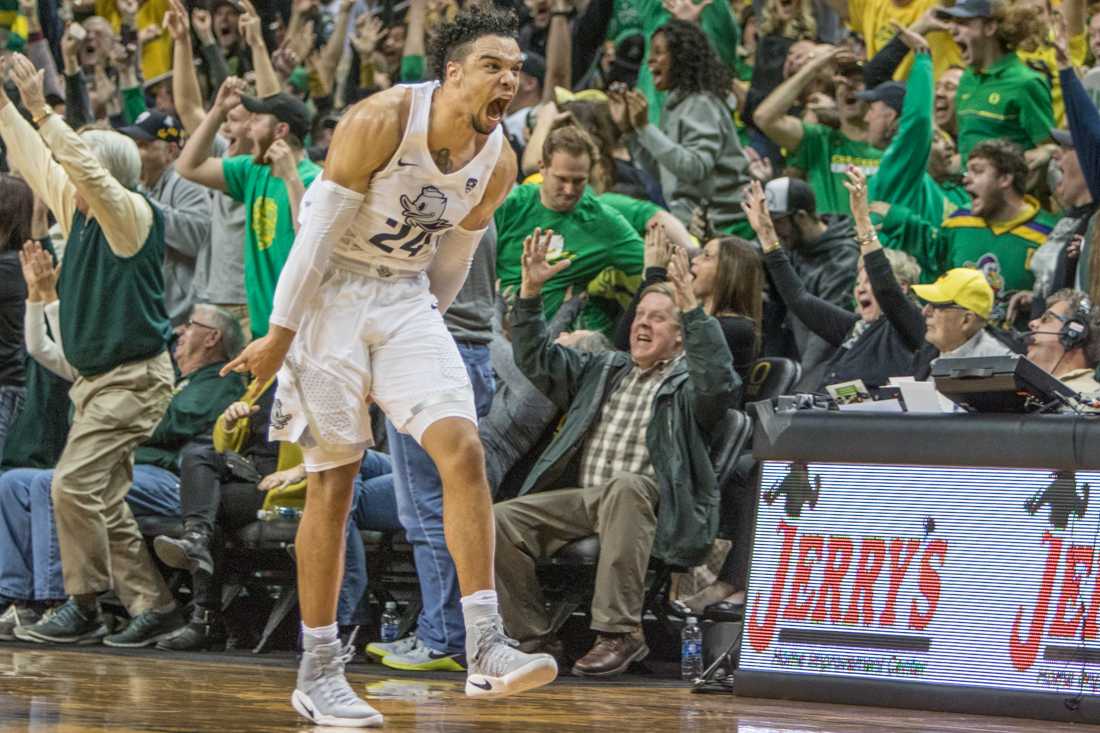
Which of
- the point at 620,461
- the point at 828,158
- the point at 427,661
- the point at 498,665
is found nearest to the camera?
the point at 498,665

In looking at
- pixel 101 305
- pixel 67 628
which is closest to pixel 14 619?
pixel 67 628

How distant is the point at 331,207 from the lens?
16.9 feet

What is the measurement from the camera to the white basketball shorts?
522 cm

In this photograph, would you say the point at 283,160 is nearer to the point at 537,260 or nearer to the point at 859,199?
the point at 537,260

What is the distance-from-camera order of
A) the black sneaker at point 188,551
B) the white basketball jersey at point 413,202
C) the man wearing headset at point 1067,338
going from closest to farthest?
1. the white basketball jersey at point 413,202
2. the man wearing headset at point 1067,338
3. the black sneaker at point 188,551

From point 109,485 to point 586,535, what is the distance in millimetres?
2375

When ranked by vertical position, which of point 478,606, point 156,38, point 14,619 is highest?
point 156,38

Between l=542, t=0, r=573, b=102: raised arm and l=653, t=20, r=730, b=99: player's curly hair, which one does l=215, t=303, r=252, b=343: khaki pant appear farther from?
l=653, t=20, r=730, b=99: player's curly hair

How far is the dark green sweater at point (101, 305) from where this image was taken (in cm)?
826

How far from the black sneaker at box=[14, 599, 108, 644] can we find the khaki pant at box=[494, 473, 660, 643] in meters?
2.18

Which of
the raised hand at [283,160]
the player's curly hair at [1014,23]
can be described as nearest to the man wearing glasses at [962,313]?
the player's curly hair at [1014,23]

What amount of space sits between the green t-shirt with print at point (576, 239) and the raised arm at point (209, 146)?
1628mm

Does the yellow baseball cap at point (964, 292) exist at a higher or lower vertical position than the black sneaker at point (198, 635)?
higher

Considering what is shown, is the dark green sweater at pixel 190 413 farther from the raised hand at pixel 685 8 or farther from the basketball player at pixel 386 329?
the raised hand at pixel 685 8
